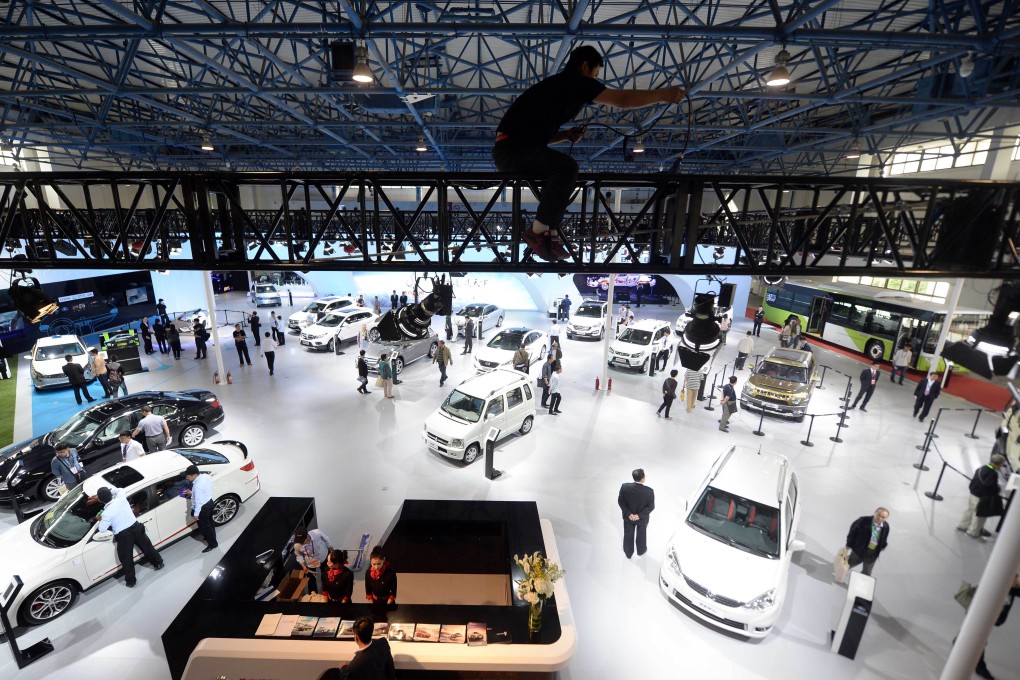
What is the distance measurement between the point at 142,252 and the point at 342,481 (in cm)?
515

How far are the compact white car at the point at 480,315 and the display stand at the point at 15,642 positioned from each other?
47.4 feet

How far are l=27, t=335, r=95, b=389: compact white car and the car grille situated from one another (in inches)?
653

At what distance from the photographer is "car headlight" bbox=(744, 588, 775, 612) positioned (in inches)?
200

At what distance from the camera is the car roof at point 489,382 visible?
949 cm

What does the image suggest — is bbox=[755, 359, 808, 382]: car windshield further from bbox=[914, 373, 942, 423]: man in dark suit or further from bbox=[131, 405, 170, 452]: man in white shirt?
bbox=[131, 405, 170, 452]: man in white shirt

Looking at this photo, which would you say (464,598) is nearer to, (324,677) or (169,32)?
(324,677)

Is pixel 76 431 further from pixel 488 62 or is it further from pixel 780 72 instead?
pixel 780 72

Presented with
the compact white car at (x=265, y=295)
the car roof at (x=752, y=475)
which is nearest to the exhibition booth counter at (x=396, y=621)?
the car roof at (x=752, y=475)

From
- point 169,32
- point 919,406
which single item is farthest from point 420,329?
point 919,406

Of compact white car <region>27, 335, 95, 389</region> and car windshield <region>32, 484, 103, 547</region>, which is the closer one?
car windshield <region>32, 484, 103, 547</region>

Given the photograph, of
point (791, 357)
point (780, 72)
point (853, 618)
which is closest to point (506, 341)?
point (791, 357)

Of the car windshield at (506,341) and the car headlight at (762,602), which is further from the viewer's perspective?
the car windshield at (506,341)

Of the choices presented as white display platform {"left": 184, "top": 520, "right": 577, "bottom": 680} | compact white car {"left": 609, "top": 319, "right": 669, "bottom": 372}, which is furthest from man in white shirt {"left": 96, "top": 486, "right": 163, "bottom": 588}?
compact white car {"left": 609, "top": 319, "right": 669, "bottom": 372}

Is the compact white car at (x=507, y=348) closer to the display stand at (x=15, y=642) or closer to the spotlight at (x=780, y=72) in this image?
the spotlight at (x=780, y=72)
